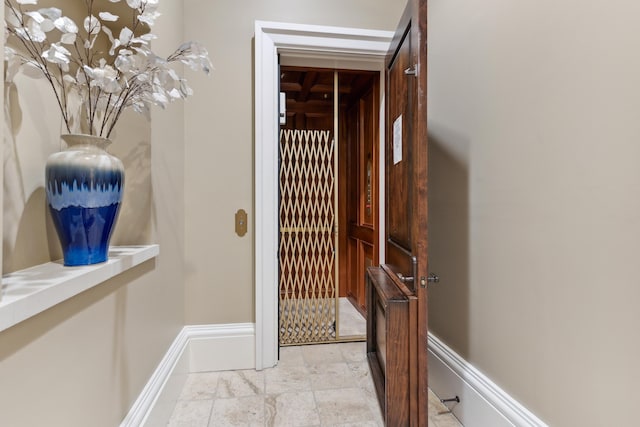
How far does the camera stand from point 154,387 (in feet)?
4.43

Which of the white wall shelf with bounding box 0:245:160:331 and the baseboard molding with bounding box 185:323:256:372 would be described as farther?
the baseboard molding with bounding box 185:323:256:372

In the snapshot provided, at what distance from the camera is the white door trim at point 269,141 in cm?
194

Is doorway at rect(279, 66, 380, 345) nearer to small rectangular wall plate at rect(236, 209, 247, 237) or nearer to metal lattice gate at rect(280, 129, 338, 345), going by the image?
metal lattice gate at rect(280, 129, 338, 345)

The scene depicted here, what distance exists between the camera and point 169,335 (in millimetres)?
1647

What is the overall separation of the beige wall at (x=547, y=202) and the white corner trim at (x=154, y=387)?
1.36 meters

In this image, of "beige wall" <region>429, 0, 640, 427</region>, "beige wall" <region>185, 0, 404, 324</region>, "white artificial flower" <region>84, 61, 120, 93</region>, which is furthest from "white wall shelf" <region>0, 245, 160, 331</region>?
"beige wall" <region>429, 0, 640, 427</region>

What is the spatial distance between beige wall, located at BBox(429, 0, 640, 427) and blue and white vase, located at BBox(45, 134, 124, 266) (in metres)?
1.37

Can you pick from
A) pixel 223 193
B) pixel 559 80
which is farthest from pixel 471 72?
pixel 223 193

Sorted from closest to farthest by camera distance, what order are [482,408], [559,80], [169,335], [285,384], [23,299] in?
[23,299], [559,80], [482,408], [169,335], [285,384]

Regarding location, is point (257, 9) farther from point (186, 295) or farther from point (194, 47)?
point (186, 295)

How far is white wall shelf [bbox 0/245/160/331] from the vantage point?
622 mm

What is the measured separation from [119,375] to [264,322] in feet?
3.11

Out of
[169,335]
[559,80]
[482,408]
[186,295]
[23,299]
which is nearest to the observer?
[23,299]

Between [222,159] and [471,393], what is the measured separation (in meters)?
1.78
